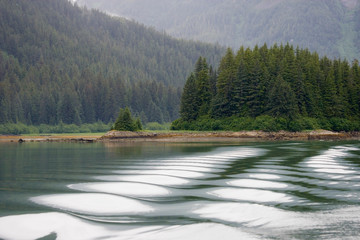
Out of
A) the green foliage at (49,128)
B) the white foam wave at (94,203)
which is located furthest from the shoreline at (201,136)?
the white foam wave at (94,203)

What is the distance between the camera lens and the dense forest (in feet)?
244

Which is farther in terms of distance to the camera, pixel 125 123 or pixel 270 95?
pixel 270 95

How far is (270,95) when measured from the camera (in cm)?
7500

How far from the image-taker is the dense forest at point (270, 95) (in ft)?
244

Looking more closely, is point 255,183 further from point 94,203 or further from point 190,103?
point 190,103

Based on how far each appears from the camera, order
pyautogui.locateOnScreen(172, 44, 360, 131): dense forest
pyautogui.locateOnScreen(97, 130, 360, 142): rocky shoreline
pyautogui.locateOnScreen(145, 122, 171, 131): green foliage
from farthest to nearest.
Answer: pyautogui.locateOnScreen(145, 122, 171, 131): green foliage
pyautogui.locateOnScreen(172, 44, 360, 131): dense forest
pyautogui.locateOnScreen(97, 130, 360, 142): rocky shoreline

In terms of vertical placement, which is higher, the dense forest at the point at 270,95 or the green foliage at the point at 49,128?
the dense forest at the point at 270,95

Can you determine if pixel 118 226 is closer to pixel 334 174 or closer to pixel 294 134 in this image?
pixel 334 174

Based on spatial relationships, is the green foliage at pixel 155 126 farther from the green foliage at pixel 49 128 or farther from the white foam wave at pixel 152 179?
the white foam wave at pixel 152 179

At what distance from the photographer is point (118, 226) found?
→ 36.4 feet

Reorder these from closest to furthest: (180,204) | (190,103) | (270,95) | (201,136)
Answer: (180,204) → (201,136) → (270,95) → (190,103)

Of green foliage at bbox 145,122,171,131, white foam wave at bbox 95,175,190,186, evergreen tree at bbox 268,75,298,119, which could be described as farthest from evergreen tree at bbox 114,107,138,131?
green foliage at bbox 145,122,171,131

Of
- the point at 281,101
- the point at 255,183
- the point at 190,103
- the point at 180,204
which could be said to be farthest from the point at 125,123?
the point at 180,204

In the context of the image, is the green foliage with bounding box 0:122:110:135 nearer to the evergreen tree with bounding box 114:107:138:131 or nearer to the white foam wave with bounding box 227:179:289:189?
the evergreen tree with bounding box 114:107:138:131
